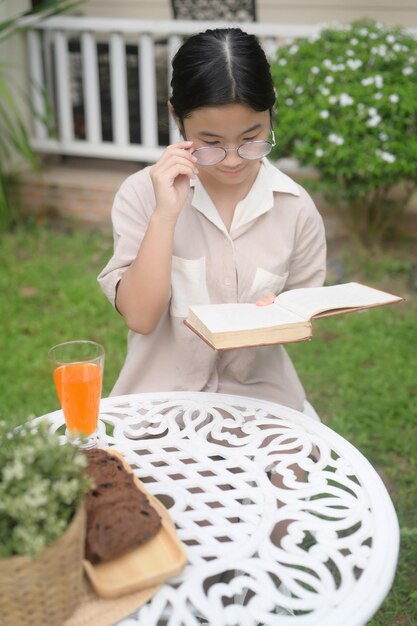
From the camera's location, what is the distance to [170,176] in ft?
5.54

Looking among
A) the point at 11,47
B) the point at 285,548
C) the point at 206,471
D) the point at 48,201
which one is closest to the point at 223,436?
the point at 206,471

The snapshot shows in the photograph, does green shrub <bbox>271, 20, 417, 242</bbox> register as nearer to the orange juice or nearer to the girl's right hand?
the girl's right hand

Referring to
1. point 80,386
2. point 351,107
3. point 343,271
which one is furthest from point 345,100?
point 80,386

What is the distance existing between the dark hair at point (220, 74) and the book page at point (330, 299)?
442 millimetres

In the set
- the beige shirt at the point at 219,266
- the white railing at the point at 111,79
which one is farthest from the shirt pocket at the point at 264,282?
the white railing at the point at 111,79

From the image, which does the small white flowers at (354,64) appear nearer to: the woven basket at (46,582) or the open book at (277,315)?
the open book at (277,315)

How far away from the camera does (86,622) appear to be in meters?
1.07

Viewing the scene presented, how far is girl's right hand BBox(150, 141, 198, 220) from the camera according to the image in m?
1.69

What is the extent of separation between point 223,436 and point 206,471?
0.11 m

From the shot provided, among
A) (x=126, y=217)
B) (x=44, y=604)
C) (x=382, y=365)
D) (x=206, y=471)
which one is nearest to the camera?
(x=44, y=604)

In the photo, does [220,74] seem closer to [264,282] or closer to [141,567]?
[264,282]

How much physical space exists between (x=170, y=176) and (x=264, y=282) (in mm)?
396

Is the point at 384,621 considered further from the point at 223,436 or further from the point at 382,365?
the point at 382,365

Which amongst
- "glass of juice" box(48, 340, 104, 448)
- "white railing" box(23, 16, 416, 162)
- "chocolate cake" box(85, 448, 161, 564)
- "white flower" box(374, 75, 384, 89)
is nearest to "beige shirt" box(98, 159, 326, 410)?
"glass of juice" box(48, 340, 104, 448)
